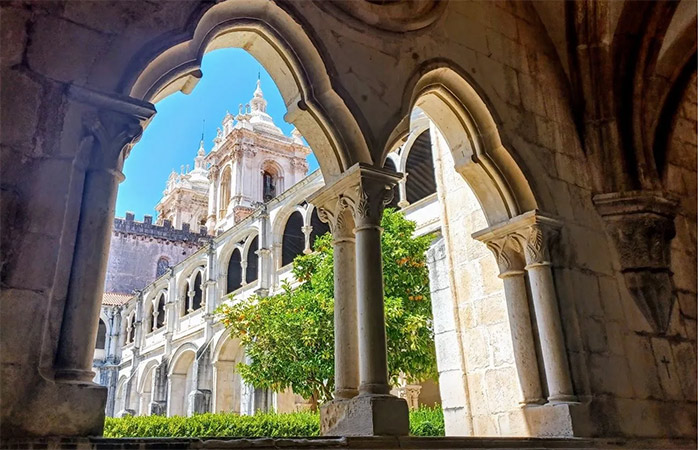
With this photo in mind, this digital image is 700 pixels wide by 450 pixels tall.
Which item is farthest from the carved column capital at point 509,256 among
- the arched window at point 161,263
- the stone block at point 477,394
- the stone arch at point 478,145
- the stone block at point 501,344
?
the arched window at point 161,263

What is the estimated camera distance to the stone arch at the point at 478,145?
4070 millimetres

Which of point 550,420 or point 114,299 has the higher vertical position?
point 114,299

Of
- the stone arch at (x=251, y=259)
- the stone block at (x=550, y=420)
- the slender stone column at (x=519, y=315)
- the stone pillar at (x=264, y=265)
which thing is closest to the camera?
the stone block at (x=550, y=420)

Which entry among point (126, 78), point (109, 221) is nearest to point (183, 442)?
point (109, 221)

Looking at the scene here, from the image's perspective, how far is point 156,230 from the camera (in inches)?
1417

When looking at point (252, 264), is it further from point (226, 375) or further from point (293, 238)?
point (226, 375)

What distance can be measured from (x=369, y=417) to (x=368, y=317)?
50cm

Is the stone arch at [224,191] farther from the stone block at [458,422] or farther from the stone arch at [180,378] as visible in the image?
the stone block at [458,422]

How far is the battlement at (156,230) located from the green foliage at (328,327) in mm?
25783

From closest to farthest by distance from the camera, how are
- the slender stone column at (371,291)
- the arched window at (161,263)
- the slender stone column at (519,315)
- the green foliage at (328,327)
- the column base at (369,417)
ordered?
the column base at (369,417) → the slender stone column at (371,291) → the slender stone column at (519,315) → the green foliage at (328,327) → the arched window at (161,263)

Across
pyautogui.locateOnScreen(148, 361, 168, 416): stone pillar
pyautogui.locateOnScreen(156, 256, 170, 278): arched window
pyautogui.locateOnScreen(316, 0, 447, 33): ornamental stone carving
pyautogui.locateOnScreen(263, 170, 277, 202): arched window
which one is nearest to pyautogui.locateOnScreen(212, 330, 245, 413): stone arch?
pyautogui.locateOnScreen(148, 361, 168, 416): stone pillar

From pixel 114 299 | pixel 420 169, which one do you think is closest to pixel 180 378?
pixel 114 299

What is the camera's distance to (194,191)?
41.9 meters

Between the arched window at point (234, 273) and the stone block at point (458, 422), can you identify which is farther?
the arched window at point (234, 273)
